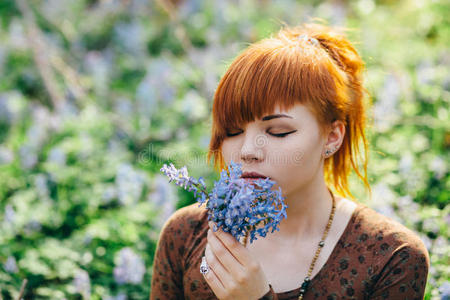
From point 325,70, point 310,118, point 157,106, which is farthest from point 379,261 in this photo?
point 157,106

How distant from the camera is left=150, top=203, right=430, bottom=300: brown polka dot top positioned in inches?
59.7

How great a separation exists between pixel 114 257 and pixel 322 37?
5.78 ft

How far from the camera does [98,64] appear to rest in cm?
502

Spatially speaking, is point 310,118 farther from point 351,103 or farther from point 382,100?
point 382,100

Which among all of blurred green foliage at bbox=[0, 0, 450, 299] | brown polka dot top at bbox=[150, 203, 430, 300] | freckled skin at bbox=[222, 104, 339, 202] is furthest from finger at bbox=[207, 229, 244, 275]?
blurred green foliage at bbox=[0, 0, 450, 299]

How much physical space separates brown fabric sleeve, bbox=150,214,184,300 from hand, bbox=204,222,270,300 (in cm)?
44

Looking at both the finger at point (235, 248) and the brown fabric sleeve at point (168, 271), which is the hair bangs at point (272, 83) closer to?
the finger at point (235, 248)

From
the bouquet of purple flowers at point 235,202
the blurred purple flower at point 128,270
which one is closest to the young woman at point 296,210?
the bouquet of purple flowers at point 235,202

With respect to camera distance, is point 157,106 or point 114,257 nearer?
point 114,257

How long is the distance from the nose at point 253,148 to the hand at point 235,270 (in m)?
0.27

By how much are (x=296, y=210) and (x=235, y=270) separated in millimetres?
441

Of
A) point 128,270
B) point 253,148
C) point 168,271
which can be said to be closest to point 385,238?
point 253,148

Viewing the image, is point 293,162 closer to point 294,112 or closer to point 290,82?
point 294,112

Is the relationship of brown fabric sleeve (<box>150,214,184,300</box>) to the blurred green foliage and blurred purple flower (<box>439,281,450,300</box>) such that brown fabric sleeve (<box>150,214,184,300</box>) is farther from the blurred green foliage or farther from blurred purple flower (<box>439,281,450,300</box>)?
blurred purple flower (<box>439,281,450,300</box>)
